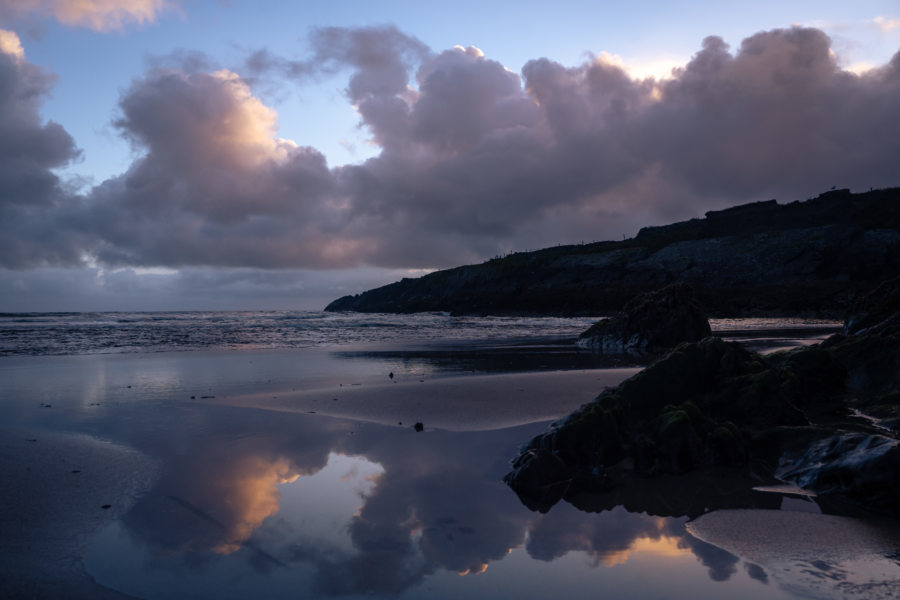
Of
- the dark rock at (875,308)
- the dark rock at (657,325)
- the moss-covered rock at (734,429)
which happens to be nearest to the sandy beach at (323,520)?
the moss-covered rock at (734,429)

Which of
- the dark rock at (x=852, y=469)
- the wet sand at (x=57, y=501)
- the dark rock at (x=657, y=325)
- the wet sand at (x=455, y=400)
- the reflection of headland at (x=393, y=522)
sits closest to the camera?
the wet sand at (x=57, y=501)

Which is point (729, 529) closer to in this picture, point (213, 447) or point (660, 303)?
point (213, 447)

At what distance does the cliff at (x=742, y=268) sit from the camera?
61844 millimetres

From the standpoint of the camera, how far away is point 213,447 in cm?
784

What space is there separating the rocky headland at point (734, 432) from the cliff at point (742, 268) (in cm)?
4289

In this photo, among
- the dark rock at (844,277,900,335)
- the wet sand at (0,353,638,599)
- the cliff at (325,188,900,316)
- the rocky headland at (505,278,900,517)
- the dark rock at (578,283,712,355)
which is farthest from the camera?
the cliff at (325,188,900,316)

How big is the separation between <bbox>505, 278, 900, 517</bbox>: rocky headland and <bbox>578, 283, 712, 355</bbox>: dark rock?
1126cm

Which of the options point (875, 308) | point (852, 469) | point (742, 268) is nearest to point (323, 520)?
point (852, 469)

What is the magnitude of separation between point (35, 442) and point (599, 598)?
331 inches

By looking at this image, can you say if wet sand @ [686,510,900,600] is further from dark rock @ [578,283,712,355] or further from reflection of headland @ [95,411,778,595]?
dark rock @ [578,283,712,355]

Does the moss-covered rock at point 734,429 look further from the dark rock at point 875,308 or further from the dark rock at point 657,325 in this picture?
the dark rock at point 657,325

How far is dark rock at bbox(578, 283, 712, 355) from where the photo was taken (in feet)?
69.1

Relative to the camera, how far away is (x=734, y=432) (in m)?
6.93

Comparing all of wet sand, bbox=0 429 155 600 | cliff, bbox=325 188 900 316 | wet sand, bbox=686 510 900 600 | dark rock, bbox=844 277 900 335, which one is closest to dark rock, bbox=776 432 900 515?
wet sand, bbox=686 510 900 600
